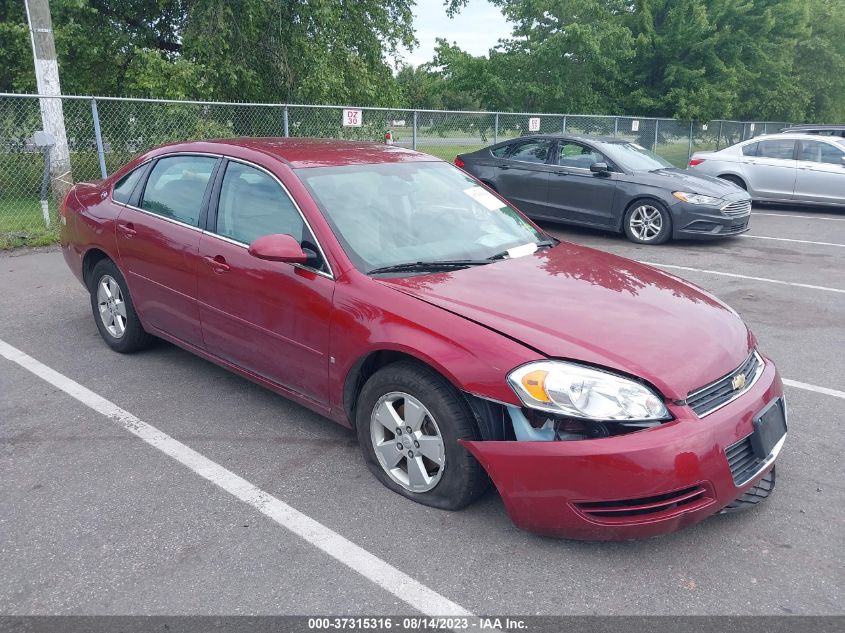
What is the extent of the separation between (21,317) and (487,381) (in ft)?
16.2

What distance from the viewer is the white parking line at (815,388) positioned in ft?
15.0

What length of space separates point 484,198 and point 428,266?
106 centimetres

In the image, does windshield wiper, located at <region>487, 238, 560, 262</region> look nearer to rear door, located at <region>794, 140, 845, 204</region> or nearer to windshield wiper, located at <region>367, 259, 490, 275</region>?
windshield wiper, located at <region>367, 259, 490, 275</region>

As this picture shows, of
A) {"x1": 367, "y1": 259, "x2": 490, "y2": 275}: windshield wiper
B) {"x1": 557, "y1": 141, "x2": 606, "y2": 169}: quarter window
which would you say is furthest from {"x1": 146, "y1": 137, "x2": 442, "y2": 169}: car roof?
{"x1": 557, "y1": 141, "x2": 606, "y2": 169}: quarter window

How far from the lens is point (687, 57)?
75.4 feet

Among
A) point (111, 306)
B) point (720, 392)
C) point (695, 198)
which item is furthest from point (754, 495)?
point (695, 198)

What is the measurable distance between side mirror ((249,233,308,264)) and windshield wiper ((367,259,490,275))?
0.37 metres

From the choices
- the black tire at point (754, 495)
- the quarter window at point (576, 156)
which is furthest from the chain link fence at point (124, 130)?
the black tire at point (754, 495)

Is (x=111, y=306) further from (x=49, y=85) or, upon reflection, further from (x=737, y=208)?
(x=737, y=208)

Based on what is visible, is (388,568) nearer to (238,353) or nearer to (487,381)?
(487,381)

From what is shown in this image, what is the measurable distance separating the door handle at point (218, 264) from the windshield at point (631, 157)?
7.60 m

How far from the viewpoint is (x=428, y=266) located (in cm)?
355

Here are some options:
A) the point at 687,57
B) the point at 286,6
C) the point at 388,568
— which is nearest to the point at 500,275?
the point at 388,568

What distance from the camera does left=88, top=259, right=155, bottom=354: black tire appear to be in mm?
4902
